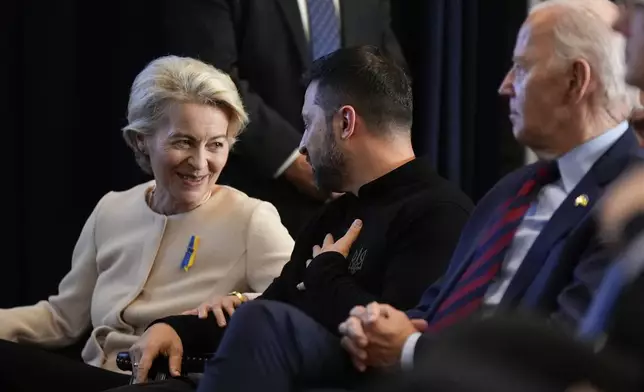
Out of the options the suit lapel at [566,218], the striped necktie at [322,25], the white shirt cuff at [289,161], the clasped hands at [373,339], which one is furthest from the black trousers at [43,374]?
the striped necktie at [322,25]

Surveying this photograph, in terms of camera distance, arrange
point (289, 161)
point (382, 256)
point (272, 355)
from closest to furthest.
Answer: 1. point (272, 355)
2. point (382, 256)
3. point (289, 161)

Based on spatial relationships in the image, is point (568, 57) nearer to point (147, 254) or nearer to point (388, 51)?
point (147, 254)

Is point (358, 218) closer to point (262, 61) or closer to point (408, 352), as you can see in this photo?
point (408, 352)

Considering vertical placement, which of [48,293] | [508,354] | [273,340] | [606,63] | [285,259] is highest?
[606,63]

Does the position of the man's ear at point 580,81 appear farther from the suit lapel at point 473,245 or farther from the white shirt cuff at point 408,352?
the white shirt cuff at point 408,352

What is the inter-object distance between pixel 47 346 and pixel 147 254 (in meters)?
0.34

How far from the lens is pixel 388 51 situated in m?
3.12

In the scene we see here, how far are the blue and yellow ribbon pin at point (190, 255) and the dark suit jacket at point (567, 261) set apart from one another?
0.75 meters

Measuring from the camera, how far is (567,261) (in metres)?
1.60

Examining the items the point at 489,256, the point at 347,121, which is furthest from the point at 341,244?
the point at 489,256

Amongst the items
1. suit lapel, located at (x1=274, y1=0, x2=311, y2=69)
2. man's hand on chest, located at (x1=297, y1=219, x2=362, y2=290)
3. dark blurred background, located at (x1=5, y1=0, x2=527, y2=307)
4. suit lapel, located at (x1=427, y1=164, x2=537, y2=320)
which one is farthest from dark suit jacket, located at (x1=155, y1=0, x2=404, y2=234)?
suit lapel, located at (x1=427, y1=164, x2=537, y2=320)

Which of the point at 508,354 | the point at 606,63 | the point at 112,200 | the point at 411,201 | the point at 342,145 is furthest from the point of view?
the point at 112,200

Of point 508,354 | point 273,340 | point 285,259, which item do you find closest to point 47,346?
point 285,259

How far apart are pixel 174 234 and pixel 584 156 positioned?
108 cm
